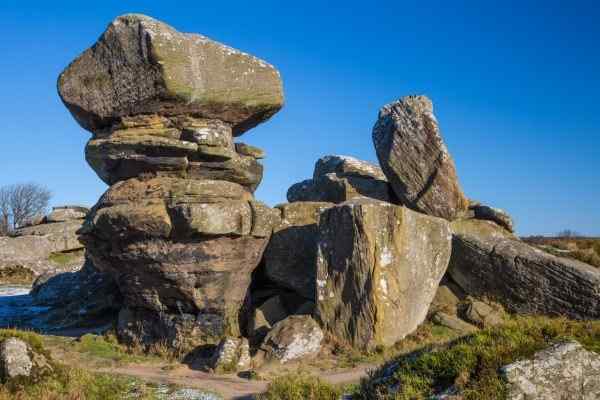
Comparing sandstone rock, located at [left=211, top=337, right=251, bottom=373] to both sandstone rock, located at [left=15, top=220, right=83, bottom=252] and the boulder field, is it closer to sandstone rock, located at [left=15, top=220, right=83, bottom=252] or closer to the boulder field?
the boulder field

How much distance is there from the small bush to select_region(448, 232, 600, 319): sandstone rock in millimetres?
8277

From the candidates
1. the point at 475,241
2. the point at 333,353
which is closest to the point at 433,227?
the point at 475,241

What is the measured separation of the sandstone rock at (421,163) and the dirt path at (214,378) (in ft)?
25.2

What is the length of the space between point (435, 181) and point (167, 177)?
28.5 feet

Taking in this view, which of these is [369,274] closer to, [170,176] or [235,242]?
[235,242]

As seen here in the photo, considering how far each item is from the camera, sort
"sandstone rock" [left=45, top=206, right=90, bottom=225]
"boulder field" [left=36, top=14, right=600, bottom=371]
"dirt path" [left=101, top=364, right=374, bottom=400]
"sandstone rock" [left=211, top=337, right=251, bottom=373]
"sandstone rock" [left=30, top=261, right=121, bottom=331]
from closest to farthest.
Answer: "dirt path" [left=101, top=364, right=374, bottom=400]
"sandstone rock" [left=211, top=337, right=251, bottom=373]
"boulder field" [left=36, top=14, right=600, bottom=371]
"sandstone rock" [left=30, top=261, right=121, bottom=331]
"sandstone rock" [left=45, top=206, right=90, bottom=225]

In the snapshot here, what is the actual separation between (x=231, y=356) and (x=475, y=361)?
7133 mm

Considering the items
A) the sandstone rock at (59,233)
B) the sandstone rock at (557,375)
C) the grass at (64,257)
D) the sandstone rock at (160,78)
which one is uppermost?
the sandstone rock at (160,78)

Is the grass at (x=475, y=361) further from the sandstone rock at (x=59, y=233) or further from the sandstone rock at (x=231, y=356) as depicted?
the sandstone rock at (x=59, y=233)

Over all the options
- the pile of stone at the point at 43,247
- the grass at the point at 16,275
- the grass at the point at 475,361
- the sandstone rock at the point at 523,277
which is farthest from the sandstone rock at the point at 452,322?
the grass at the point at 16,275

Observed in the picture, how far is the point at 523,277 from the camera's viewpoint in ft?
51.1

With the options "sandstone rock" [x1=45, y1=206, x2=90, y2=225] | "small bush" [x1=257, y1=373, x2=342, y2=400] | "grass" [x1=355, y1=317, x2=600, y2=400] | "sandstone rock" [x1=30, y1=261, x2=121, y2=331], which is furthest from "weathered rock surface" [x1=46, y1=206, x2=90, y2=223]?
"grass" [x1=355, y1=317, x2=600, y2=400]

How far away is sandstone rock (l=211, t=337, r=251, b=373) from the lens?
12.6 metres

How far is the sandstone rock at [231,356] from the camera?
41.3 ft
